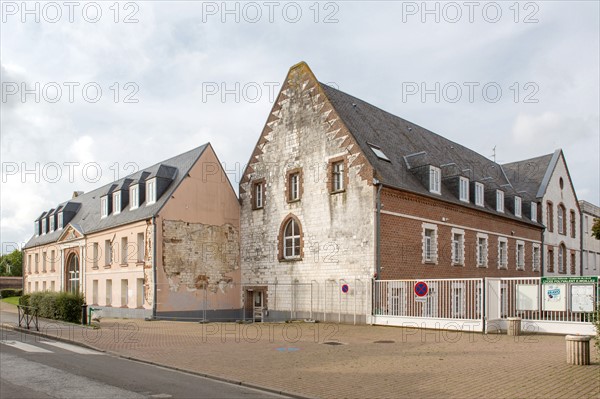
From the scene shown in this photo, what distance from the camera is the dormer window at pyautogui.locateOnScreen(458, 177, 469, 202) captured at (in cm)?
2731

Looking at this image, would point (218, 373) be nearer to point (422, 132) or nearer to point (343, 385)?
point (343, 385)

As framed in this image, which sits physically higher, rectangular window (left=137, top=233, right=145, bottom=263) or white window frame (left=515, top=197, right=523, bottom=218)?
white window frame (left=515, top=197, right=523, bottom=218)

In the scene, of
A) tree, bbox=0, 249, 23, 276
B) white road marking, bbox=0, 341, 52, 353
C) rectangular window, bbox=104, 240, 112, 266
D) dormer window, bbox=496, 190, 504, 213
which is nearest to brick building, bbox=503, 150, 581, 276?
dormer window, bbox=496, 190, 504, 213

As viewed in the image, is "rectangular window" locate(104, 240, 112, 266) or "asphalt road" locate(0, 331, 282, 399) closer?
"asphalt road" locate(0, 331, 282, 399)

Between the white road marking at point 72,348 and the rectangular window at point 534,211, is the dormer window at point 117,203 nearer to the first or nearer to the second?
the white road marking at point 72,348

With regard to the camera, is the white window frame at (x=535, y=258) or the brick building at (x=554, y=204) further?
the brick building at (x=554, y=204)

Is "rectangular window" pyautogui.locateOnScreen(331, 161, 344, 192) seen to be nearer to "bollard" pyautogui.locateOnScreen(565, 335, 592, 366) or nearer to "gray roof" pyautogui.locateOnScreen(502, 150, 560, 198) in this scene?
"bollard" pyautogui.locateOnScreen(565, 335, 592, 366)

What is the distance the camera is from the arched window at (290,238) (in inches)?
1024

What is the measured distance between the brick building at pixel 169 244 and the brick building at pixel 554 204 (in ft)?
68.1

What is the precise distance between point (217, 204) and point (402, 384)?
20890 mm

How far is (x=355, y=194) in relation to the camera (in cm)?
2298

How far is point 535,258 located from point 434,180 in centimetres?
1343

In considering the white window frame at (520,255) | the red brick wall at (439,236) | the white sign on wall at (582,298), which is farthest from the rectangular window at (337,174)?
the white window frame at (520,255)

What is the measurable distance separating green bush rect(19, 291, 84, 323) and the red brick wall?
497 inches
